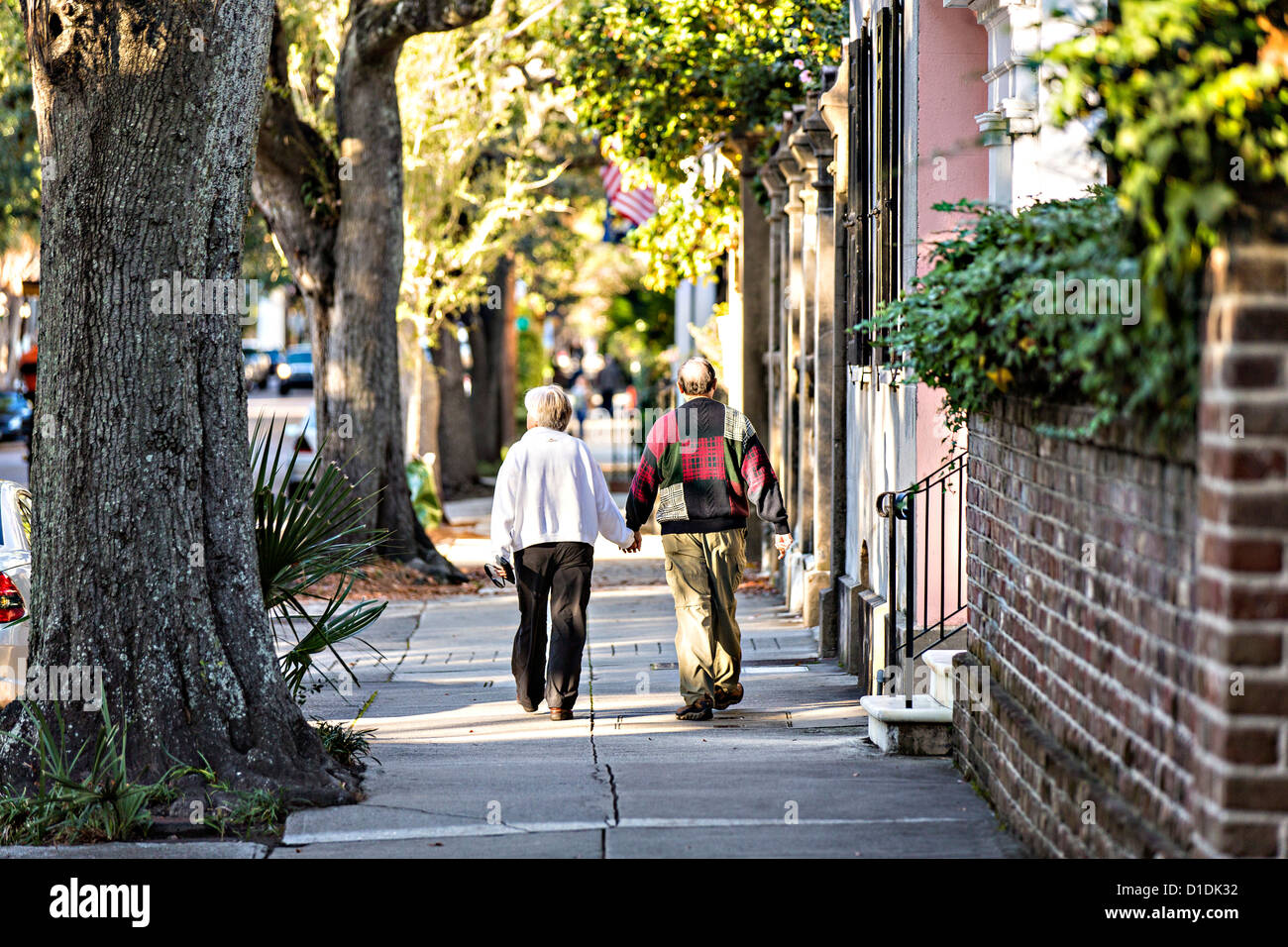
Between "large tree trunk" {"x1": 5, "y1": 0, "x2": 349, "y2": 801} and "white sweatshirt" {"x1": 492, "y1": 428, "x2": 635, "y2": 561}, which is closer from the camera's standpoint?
"large tree trunk" {"x1": 5, "y1": 0, "x2": 349, "y2": 801}

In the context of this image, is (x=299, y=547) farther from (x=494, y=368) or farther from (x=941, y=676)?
(x=494, y=368)

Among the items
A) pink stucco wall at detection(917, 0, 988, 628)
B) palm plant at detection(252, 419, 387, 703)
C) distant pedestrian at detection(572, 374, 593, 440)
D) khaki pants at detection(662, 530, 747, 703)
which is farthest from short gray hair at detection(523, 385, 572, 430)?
distant pedestrian at detection(572, 374, 593, 440)

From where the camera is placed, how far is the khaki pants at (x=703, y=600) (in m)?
8.26

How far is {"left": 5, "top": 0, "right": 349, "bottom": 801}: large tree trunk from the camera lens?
6.16m

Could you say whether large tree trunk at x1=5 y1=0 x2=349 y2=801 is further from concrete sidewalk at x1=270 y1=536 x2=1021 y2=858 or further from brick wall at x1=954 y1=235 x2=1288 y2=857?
brick wall at x1=954 y1=235 x2=1288 y2=857

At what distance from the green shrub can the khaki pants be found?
216 centimetres

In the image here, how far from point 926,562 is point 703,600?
3.75ft

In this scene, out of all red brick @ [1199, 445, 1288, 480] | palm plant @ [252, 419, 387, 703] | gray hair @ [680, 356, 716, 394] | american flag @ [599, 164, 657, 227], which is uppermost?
american flag @ [599, 164, 657, 227]

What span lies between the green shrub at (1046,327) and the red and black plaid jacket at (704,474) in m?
2.09

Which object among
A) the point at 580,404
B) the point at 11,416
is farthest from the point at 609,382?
the point at 11,416

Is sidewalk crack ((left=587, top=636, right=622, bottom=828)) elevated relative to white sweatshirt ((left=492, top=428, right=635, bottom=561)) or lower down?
lower down

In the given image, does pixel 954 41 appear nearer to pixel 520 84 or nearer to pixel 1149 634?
pixel 1149 634

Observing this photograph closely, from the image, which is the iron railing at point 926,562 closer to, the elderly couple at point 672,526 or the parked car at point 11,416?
the elderly couple at point 672,526

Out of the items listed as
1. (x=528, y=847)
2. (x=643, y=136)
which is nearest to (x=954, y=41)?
(x=528, y=847)
